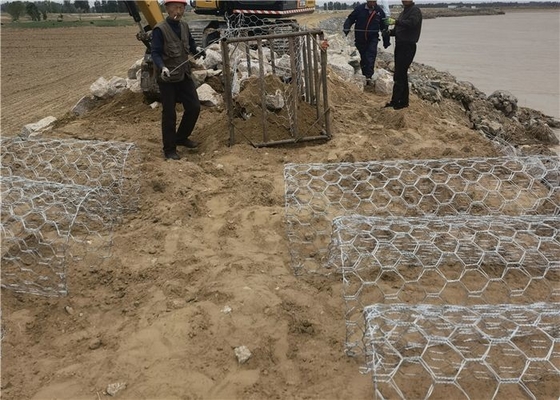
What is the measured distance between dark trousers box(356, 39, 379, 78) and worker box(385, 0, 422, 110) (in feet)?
5.50

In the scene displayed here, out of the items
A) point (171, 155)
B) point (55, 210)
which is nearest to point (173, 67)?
point (171, 155)

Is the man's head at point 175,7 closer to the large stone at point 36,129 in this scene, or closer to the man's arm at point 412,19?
the large stone at point 36,129

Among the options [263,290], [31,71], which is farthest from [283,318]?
[31,71]

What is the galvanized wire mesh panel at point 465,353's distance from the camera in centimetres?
236

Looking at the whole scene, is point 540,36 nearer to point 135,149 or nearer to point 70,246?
point 135,149

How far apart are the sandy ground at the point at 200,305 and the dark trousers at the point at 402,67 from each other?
1506 millimetres

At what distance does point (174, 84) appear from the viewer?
535cm

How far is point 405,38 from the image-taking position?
22.4 feet

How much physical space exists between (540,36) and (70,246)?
90.3 ft

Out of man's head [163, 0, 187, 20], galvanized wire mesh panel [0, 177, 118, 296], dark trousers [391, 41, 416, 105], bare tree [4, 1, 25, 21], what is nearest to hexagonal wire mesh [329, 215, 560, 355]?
galvanized wire mesh panel [0, 177, 118, 296]

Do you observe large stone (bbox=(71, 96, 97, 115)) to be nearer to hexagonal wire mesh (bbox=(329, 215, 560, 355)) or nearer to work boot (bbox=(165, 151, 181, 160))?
work boot (bbox=(165, 151, 181, 160))

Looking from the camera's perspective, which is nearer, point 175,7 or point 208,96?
point 175,7

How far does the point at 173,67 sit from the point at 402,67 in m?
3.49

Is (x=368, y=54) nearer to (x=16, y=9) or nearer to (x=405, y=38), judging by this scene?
(x=405, y=38)
